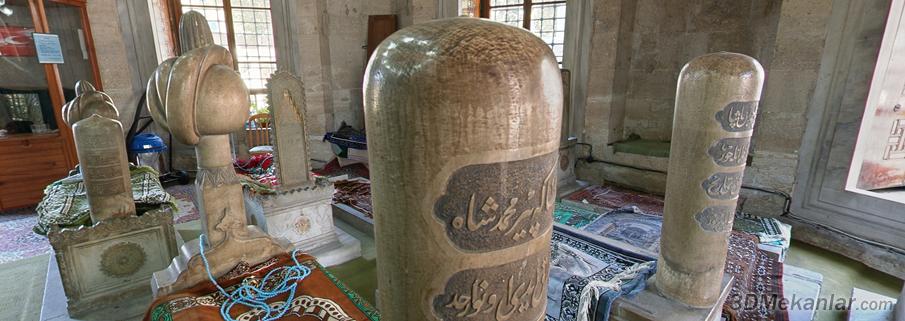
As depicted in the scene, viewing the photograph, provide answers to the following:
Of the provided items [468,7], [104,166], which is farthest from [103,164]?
[468,7]

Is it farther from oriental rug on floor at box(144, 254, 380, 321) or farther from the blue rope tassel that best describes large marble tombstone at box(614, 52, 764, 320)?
the blue rope tassel

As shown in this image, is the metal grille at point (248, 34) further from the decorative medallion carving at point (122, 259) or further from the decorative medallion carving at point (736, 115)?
the decorative medallion carving at point (736, 115)

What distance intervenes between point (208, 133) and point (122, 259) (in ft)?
4.78

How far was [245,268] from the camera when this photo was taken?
8.18 ft

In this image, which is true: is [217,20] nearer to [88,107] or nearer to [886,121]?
[88,107]

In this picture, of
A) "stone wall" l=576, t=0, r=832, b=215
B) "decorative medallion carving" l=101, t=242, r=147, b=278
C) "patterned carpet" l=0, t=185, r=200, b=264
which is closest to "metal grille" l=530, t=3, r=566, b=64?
"stone wall" l=576, t=0, r=832, b=215

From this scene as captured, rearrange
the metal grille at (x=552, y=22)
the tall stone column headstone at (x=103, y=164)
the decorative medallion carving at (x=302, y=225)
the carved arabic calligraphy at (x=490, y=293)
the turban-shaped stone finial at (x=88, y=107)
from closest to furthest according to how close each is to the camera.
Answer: the carved arabic calligraphy at (x=490, y=293), the tall stone column headstone at (x=103, y=164), the turban-shaped stone finial at (x=88, y=107), the decorative medallion carving at (x=302, y=225), the metal grille at (x=552, y=22)

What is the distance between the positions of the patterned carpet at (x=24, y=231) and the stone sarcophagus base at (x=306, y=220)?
742mm

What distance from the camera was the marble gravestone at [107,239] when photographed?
2529 millimetres

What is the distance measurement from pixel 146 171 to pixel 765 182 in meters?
6.41

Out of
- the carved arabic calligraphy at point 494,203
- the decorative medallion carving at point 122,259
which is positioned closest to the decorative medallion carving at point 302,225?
the decorative medallion carving at point 122,259

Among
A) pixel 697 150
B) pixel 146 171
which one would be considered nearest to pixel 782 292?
pixel 697 150

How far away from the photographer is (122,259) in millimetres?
2768

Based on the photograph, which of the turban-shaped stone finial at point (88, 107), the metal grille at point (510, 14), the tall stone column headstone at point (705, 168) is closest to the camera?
the tall stone column headstone at point (705, 168)
